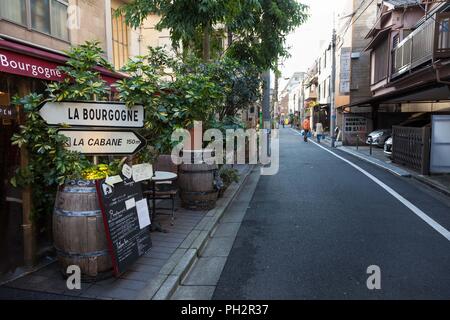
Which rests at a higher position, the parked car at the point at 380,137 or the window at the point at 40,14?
the window at the point at 40,14

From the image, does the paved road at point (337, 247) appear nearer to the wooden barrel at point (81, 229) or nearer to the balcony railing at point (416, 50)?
the wooden barrel at point (81, 229)

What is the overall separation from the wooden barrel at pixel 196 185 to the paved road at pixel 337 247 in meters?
Result: 0.86

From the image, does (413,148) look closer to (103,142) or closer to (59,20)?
(59,20)

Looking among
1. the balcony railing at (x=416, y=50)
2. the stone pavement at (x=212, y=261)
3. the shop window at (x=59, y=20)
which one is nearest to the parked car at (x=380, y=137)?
the balcony railing at (x=416, y=50)

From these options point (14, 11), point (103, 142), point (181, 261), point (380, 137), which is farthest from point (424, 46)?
point (103, 142)

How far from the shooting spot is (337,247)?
17.0 ft

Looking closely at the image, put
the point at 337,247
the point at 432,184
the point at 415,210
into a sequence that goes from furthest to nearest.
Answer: the point at 432,184, the point at 415,210, the point at 337,247

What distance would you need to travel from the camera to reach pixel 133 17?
29.1ft

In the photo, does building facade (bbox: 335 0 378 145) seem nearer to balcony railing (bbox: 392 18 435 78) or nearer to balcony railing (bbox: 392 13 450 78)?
balcony railing (bbox: 392 13 450 78)

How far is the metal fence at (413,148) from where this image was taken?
1112 cm

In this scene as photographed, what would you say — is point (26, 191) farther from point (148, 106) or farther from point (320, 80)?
point (320, 80)

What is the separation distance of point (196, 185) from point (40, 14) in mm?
4583
